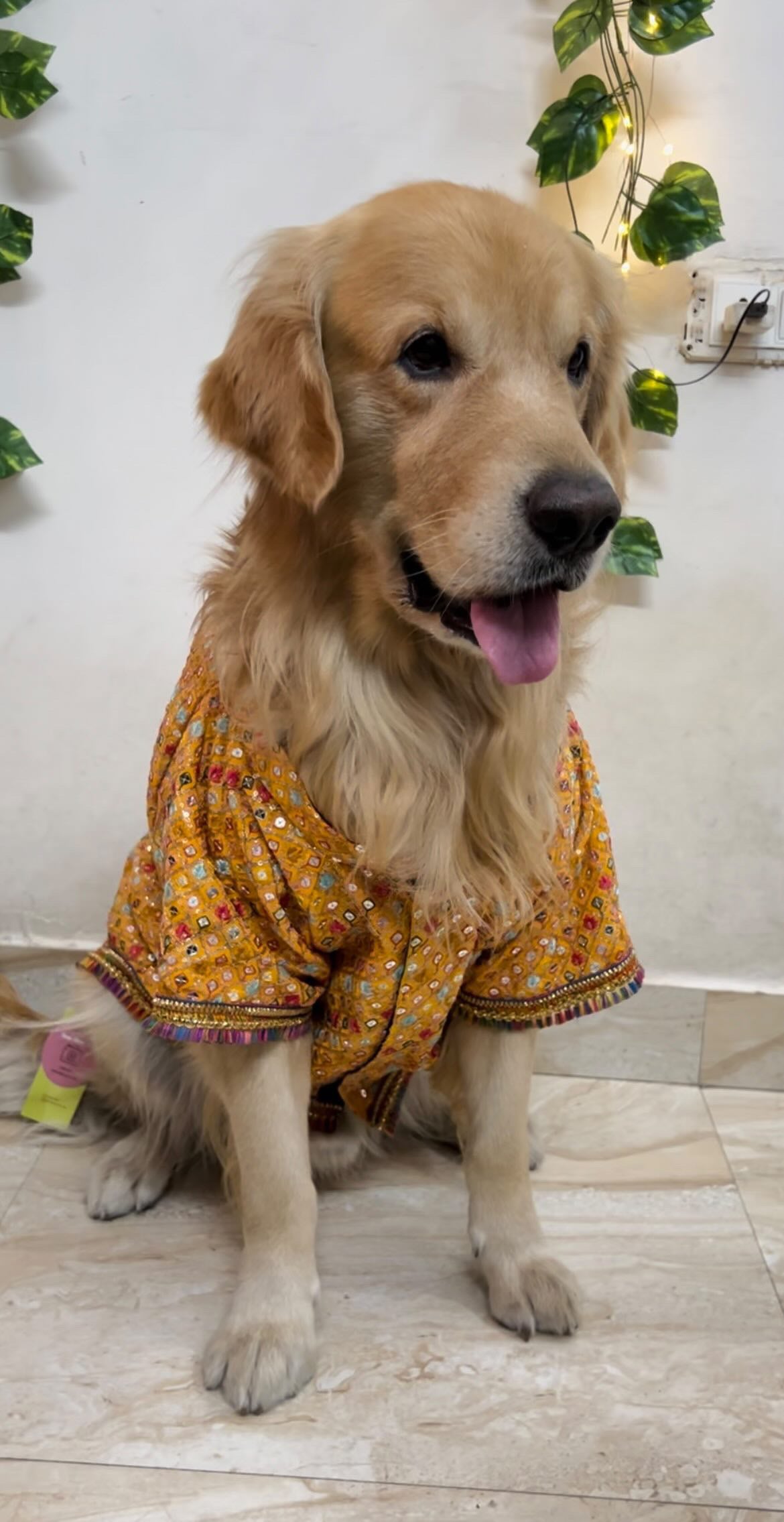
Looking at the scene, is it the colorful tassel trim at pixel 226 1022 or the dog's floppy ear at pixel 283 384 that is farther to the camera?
the colorful tassel trim at pixel 226 1022

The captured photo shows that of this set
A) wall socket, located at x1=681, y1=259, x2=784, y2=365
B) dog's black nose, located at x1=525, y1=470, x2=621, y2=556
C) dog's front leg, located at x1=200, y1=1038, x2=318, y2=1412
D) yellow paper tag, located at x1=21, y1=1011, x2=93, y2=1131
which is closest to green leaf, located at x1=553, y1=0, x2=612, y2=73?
wall socket, located at x1=681, y1=259, x2=784, y2=365

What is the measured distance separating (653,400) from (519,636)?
25.6 inches

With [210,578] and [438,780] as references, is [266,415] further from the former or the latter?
[438,780]

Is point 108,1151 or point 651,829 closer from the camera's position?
point 108,1151

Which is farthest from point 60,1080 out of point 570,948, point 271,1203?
point 570,948

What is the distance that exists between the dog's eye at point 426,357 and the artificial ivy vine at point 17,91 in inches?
29.7

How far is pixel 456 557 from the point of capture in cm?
95

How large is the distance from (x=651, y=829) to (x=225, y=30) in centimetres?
117

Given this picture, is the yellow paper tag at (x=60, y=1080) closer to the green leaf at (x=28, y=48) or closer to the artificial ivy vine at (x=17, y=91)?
the artificial ivy vine at (x=17, y=91)

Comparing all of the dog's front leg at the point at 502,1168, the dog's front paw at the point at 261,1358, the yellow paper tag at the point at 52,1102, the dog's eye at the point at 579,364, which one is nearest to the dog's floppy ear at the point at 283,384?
the dog's eye at the point at 579,364

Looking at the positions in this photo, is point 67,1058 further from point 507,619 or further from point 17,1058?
point 507,619

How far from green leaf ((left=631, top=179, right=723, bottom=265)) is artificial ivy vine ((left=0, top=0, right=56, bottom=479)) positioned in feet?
2.44

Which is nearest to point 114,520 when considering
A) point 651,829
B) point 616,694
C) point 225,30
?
point 225,30

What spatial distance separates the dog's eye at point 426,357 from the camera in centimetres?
100
